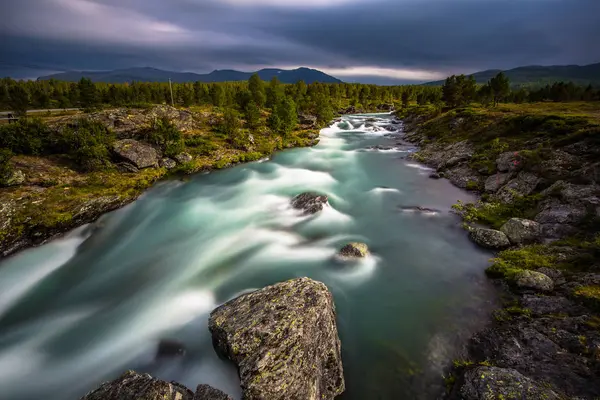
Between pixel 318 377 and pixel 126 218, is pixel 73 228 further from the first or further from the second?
pixel 318 377

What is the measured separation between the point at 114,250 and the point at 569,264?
99.3 feet

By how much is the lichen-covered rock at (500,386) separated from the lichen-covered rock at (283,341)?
178 inches

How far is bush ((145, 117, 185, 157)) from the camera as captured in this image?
3812 cm

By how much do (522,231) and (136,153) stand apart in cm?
4120

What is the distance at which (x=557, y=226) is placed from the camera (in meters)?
18.8

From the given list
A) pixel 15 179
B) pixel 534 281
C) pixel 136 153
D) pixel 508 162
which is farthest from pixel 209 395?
pixel 508 162

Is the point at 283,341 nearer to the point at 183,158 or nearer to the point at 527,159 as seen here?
the point at 527,159

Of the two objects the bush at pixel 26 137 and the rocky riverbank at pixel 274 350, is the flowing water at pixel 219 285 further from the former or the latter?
the bush at pixel 26 137

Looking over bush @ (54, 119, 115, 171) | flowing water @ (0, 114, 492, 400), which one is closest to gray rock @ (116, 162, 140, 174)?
bush @ (54, 119, 115, 171)

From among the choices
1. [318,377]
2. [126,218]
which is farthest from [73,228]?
[318,377]

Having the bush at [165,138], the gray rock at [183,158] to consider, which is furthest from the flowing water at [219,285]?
the bush at [165,138]

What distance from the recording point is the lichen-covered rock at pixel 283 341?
27.7 feet

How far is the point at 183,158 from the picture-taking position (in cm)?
3894

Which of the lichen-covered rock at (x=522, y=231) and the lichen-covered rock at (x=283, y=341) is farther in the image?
the lichen-covered rock at (x=522, y=231)
